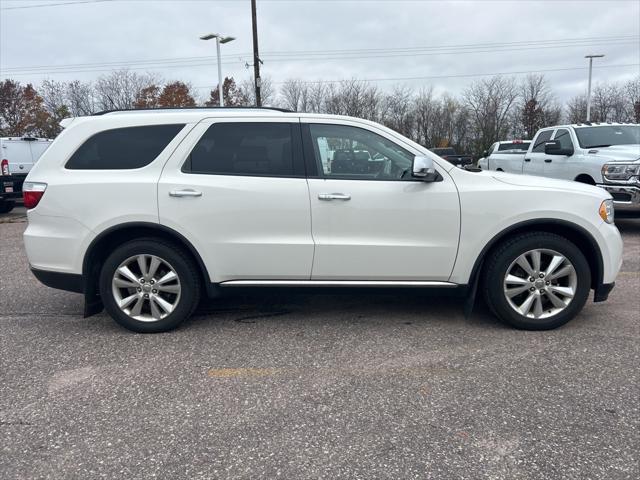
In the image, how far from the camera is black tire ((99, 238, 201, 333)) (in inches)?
160

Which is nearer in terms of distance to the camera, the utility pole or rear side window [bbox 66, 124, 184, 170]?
rear side window [bbox 66, 124, 184, 170]

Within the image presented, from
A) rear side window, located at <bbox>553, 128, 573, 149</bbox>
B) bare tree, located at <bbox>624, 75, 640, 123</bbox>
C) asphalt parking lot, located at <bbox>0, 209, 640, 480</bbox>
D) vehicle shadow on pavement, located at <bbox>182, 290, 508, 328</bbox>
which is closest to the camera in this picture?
asphalt parking lot, located at <bbox>0, 209, 640, 480</bbox>

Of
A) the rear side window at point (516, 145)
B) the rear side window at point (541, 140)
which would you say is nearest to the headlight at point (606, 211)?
the rear side window at point (541, 140)

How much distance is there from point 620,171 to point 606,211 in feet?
17.5

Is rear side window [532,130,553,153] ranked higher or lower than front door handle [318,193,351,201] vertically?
higher

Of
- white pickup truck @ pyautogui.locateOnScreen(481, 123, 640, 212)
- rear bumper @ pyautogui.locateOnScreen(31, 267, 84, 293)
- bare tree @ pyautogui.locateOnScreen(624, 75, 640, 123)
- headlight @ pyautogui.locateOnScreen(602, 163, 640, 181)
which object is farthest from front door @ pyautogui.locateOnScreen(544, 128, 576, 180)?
bare tree @ pyautogui.locateOnScreen(624, 75, 640, 123)

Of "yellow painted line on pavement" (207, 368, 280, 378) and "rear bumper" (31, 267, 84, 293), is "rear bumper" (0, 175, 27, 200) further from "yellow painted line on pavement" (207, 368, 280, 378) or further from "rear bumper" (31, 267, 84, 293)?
"yellow painted line on pavement" (207, 368, 280, 378)

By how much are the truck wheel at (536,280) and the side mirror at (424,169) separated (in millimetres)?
826

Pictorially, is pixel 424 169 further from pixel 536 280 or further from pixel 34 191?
pixel 34 191

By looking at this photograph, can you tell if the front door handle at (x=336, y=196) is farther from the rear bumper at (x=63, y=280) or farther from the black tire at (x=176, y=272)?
the rear bumper at (x=63, y=280)

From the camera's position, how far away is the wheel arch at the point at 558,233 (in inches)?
158

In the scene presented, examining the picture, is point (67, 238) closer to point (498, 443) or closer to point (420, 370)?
point (420, 370)

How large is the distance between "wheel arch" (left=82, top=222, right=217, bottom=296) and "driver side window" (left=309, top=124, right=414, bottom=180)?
127 cm

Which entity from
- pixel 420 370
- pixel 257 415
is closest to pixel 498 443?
pixel 420 370
